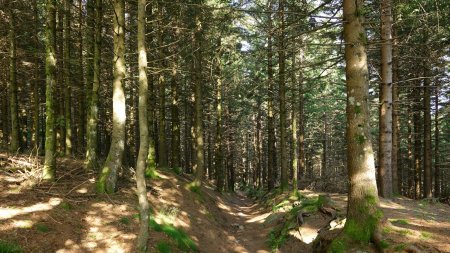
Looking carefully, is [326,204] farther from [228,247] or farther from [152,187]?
[152,187]

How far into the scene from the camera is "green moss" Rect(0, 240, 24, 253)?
5899mm

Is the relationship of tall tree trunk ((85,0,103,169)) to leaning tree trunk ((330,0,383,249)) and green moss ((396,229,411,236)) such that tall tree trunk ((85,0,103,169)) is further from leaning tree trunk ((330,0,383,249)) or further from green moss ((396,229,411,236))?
green moss ((396,229,411,236))

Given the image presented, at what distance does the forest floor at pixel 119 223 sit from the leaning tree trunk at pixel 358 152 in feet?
1.68

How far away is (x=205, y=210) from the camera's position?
14445 mm

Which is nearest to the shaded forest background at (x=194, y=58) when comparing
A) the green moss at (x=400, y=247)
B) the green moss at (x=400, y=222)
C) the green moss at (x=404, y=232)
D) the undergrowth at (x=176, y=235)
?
the undergrowth at (x=176, y=235)

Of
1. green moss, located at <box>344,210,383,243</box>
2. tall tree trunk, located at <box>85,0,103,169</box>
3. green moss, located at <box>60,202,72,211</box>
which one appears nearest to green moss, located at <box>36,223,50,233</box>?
green moss, located at <box>60,202,72,211</box>

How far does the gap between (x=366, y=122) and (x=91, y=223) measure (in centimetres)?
705

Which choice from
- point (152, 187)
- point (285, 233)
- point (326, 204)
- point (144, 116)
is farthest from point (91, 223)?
point (326, 204)

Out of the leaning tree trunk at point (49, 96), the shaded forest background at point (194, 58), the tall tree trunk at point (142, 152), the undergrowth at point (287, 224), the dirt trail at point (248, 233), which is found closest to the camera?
the tall tree trunk at point (142, 152)

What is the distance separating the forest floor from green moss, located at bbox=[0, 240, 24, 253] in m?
0.19

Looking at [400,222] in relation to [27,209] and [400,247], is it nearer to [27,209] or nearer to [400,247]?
[400,247]

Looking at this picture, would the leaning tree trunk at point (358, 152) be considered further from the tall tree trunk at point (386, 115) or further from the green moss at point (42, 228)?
the tall tree trunk at point (386, 115)

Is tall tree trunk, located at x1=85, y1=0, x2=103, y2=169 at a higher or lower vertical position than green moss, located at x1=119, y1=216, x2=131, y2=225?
higher

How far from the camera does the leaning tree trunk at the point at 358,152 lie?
6477 millimetres
